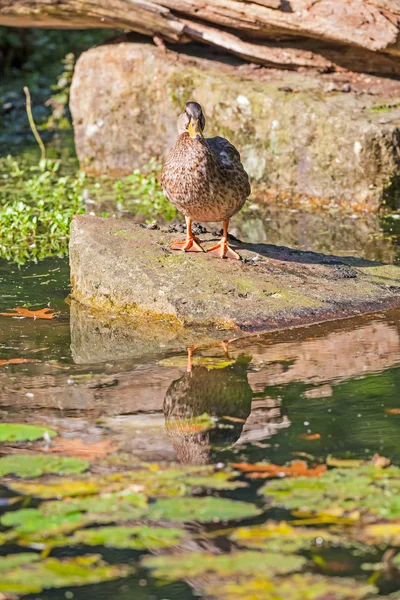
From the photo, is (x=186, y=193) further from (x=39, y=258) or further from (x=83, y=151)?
(x=83, y=151)

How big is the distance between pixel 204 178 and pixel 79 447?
2.63 meters

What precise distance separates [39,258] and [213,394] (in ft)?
11.4

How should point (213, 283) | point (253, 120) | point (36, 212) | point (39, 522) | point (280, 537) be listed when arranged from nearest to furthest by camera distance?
point (280, 537) < point (39, 522) < point (213, 283) < point (36, 212) < point (253, 120)

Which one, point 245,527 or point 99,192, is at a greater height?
point 245,527

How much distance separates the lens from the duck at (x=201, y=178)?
6.37 metres

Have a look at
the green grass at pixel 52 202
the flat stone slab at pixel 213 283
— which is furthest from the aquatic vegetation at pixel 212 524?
the green grass at pixel 52 202

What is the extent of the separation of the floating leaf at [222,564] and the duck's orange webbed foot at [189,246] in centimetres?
354

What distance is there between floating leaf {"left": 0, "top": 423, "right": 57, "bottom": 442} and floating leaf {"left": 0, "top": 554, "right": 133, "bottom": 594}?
101 centimetres

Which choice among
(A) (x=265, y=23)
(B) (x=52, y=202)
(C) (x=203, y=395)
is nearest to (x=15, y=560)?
(C) (x=203, y=395)

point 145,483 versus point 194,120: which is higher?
point 194,120

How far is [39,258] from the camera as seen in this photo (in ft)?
26.3

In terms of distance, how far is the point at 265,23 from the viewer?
975cm

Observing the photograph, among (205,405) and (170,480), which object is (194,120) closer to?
(205,405)

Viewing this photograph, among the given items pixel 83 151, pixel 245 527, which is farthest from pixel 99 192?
pixel 245 527
